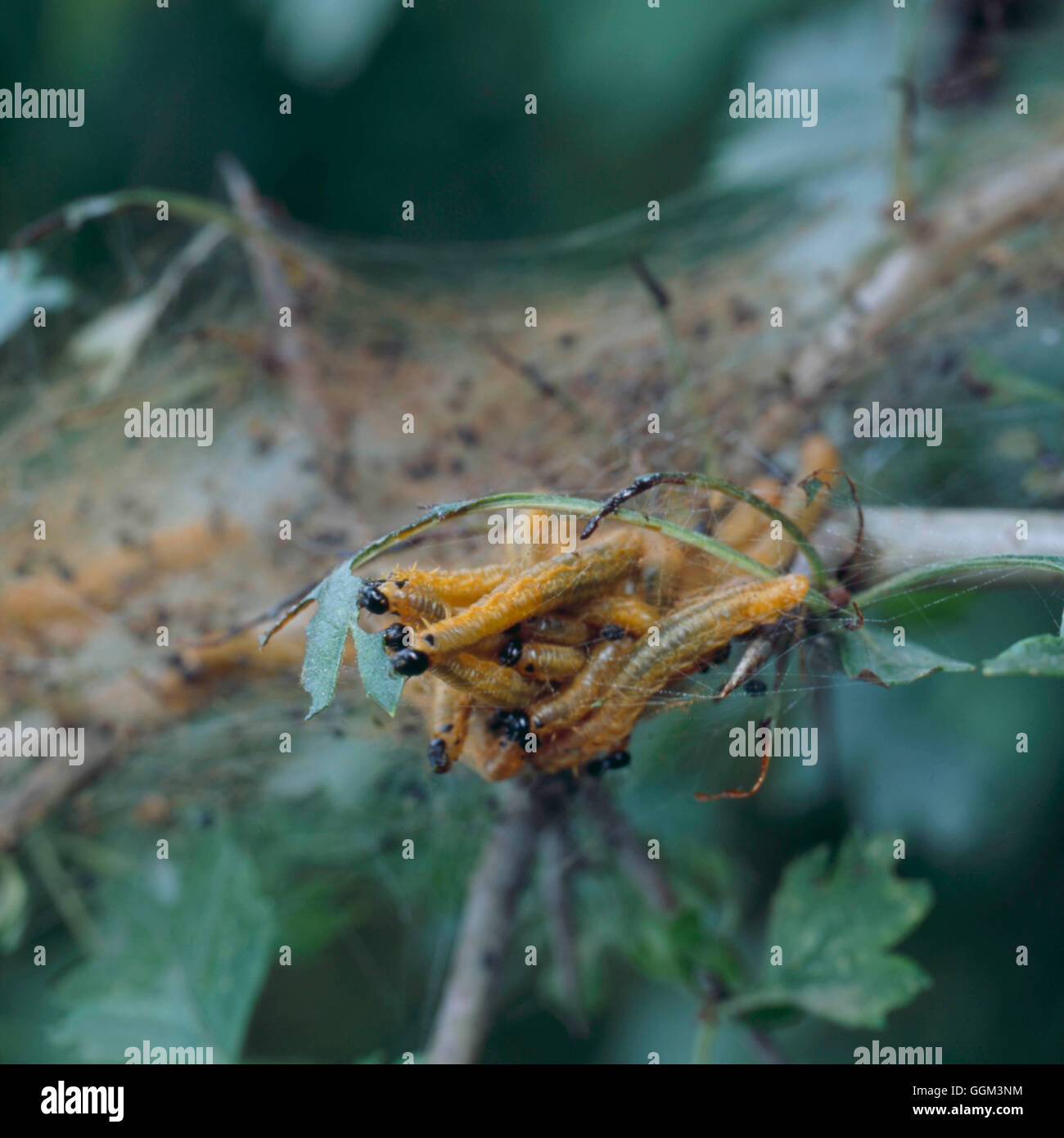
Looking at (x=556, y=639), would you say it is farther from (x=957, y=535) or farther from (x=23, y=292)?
(x=23, y=292)

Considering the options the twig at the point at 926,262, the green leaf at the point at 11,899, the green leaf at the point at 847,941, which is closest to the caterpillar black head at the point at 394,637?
the green leaf at the point at 847,941

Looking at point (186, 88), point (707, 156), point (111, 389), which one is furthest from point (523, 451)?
point (186, 88)

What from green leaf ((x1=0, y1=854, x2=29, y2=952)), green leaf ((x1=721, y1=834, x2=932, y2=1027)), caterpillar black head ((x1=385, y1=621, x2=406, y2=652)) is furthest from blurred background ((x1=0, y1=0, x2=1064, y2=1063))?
caterpillar black head ((x1=385, y1=621, x2=406, y2=652))

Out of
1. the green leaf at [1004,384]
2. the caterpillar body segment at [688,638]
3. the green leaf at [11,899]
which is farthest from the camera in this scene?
the green leaf at [11,899]

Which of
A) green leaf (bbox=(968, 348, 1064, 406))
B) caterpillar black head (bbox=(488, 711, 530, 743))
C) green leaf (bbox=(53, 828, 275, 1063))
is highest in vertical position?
green leaf (bbox=(968, 348, 1064, 406))

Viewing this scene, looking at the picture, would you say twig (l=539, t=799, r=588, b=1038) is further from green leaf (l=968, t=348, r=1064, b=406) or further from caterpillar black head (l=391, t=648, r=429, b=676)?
green leaf (l=968, t=348, r=1064, b=406)

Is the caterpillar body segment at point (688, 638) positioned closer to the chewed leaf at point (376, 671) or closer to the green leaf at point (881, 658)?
the green leaf at point (881, 658)
